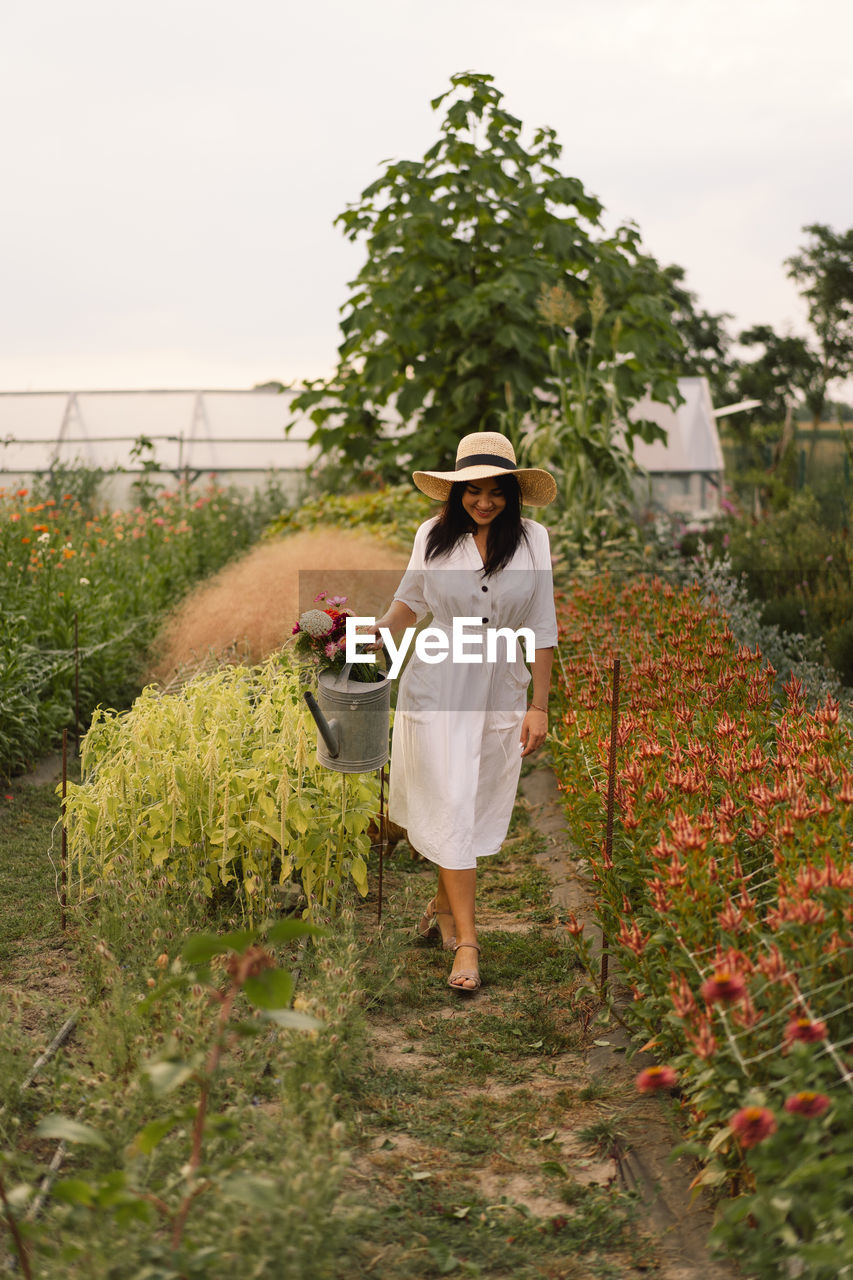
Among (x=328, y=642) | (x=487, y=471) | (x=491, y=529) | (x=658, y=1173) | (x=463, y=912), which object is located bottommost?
(x=658, y=1173)

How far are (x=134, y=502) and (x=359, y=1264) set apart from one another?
31.5 ft

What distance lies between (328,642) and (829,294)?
30.7m

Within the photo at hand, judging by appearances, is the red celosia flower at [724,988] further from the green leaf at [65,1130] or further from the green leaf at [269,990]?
the green leaf at [65,1130]

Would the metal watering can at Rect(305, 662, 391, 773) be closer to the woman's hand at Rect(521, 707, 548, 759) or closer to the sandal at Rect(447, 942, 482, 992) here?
the woman's hand at Rect(521, 707, 548, 759)

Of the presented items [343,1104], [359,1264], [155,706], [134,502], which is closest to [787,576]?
[155,706]


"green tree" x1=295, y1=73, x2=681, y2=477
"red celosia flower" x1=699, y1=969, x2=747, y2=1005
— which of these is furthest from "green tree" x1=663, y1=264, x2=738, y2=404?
"red celosia flower" x1=699, y1=969, x2=747, y2=1005

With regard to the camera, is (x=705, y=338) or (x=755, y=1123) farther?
(x=705, y=338)

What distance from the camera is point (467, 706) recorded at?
325 cm

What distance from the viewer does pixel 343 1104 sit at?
2.42 metres

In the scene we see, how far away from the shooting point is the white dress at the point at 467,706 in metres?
3.21

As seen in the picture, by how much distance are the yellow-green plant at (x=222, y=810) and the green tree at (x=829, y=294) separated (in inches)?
1137

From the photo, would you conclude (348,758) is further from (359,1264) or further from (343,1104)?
(359,1264)

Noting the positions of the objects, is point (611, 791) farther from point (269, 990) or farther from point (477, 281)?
point (477, 281)

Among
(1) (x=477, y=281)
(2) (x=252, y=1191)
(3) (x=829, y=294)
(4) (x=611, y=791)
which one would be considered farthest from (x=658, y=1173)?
(3) (x=829, y=294)
